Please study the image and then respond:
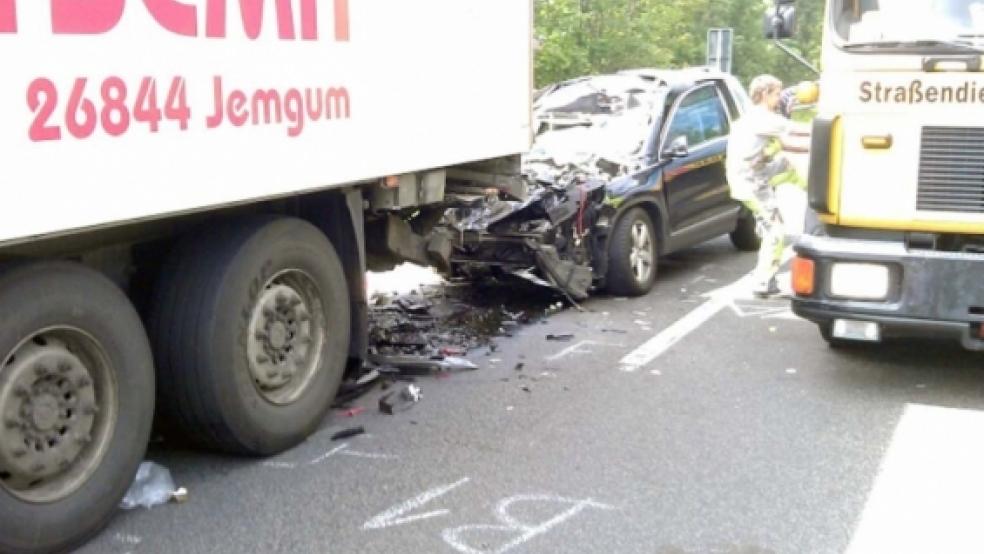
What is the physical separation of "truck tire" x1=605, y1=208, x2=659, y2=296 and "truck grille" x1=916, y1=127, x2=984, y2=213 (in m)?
3.15

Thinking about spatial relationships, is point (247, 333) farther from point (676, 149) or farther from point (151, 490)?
point (676, 149)

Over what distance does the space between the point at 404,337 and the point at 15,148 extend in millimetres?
4116

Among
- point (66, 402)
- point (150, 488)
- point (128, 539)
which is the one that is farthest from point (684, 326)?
point (66, 402)

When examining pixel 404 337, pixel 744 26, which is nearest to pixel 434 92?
pixel 404 337

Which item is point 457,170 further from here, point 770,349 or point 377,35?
point 770,349

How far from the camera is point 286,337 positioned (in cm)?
527

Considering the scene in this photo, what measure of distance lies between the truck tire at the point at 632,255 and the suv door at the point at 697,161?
0.42m

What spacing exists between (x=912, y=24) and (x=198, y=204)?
3836 millimetres

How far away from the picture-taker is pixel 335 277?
5.59m

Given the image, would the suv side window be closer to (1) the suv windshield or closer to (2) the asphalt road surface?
(1) the suv windshield

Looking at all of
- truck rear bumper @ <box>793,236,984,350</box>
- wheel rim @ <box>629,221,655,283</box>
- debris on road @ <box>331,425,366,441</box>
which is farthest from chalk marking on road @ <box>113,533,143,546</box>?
wheel rim @ <box>629,221,655,283</box>

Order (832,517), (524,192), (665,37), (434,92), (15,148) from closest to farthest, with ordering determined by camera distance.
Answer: (15,148) < (832,517) < (434,92) < (524,192) < (665,37)

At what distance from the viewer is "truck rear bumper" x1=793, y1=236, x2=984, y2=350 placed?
5602mm

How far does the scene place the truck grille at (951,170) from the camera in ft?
18.4
